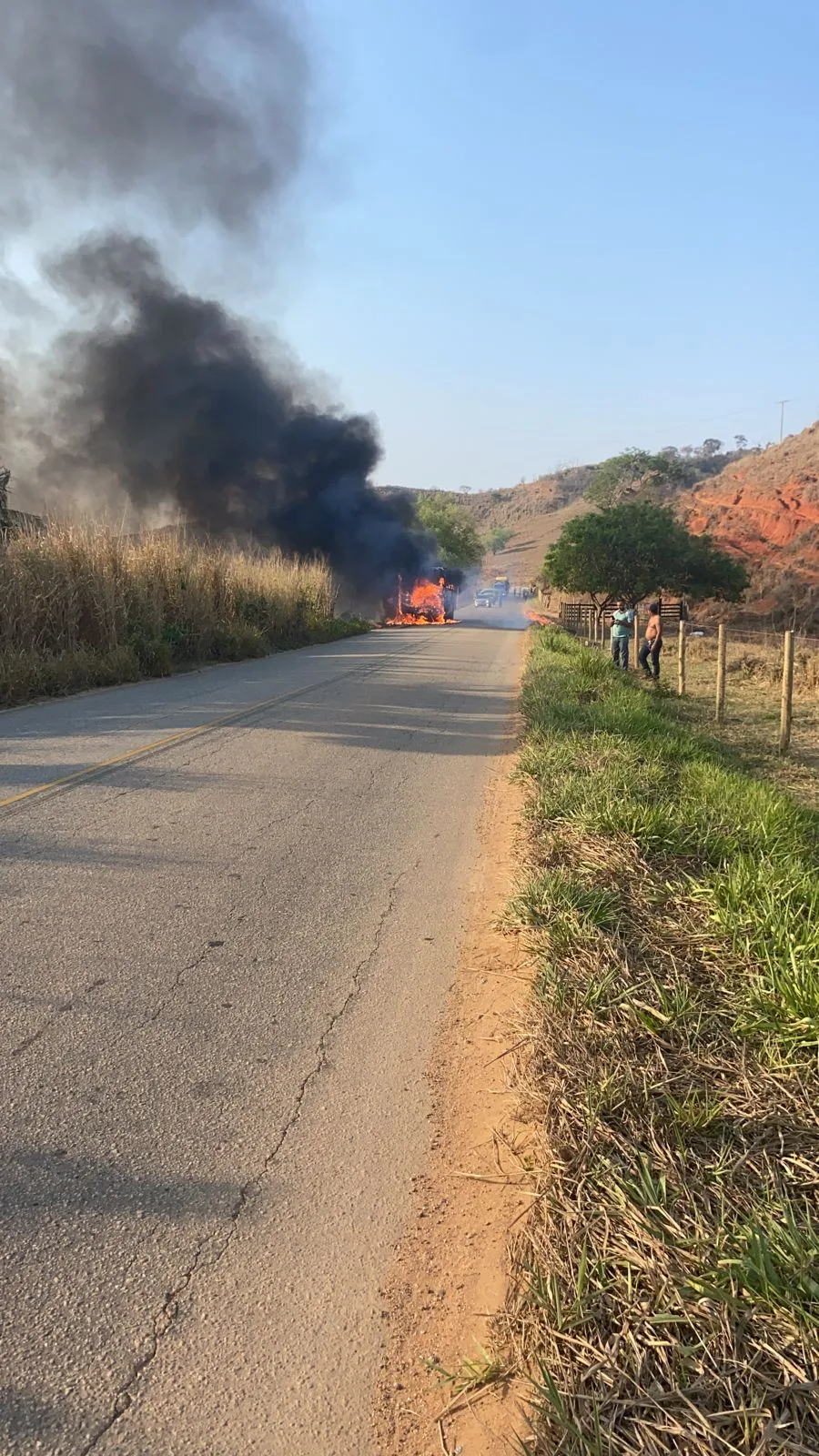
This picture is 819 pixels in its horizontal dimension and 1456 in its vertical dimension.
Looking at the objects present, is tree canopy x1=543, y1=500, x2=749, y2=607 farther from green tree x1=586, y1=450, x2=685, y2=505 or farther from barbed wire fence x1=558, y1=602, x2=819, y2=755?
green tree x1=586, y1=450, x2=685, y2=505

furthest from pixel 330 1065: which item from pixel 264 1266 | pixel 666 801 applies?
pixel 666 801

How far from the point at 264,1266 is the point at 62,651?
43.5ft

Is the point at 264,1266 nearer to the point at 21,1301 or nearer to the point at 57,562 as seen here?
the point at 21,1301

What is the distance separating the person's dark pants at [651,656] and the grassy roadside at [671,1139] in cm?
1362

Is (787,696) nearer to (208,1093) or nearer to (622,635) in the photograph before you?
(622,635)

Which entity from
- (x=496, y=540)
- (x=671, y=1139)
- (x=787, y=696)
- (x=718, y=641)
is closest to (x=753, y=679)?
(x=718, y=641)

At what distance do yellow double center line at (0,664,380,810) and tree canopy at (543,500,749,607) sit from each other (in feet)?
99.5

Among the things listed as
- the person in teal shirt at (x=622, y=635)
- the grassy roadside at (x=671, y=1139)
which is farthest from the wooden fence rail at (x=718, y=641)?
the grassy roadside at (x=671, y=1139)

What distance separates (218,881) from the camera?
205 inches

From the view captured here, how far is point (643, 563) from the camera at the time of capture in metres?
41.9

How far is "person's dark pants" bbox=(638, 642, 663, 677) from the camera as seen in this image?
1866 cm

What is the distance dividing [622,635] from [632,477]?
296ft

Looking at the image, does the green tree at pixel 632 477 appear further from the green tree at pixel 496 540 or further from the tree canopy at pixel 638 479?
the green tree at pixel 496 540

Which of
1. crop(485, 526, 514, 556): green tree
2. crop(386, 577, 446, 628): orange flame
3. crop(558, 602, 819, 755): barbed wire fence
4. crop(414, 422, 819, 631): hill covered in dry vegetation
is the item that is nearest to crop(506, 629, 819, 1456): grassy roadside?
crop(558, 602, 819, 755): barbed wire fence
